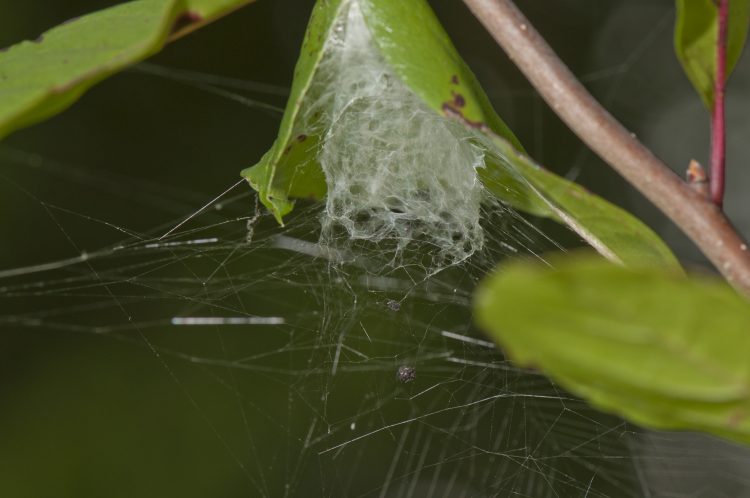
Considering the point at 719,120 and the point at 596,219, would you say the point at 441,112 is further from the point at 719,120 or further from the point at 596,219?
the point at 719,120

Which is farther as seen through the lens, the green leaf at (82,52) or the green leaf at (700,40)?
the green leaf at (700,40)

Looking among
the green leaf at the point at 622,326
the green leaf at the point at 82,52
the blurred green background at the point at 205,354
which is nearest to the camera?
the green leaf at the point at 622,326

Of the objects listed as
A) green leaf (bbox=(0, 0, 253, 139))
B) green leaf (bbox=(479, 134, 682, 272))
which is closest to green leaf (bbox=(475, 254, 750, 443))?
green leaf (bbox=(479, 134, 682, 272))

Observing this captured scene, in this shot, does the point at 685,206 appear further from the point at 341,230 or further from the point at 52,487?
the point at 52,487

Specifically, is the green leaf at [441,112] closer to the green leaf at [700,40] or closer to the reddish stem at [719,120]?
the reddish stem at [719,120]

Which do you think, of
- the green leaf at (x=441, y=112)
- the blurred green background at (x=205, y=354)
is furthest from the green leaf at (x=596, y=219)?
A: the blurred green background at (x=205, y=354)
